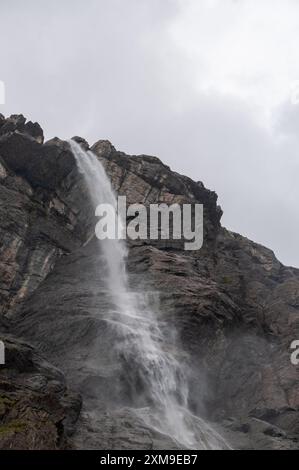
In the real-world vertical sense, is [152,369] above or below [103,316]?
below

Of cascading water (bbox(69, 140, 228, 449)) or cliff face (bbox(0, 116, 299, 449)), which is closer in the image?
cliff face (bbox(0, 116, 299, 449))

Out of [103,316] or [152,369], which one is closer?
[152,369]

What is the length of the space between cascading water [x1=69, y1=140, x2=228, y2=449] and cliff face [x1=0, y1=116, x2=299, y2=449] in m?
1.21

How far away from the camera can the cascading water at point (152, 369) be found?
3756 cm

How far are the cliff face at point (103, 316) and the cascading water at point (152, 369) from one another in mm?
1207

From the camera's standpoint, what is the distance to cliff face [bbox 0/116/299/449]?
34.3m

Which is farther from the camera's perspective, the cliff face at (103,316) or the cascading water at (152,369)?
the cascading water at (152,369)

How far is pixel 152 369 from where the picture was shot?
43.8 m

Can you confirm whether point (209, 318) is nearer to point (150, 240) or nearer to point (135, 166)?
point (150, 240)

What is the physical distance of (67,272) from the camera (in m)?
59.5

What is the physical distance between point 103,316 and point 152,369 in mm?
7171
